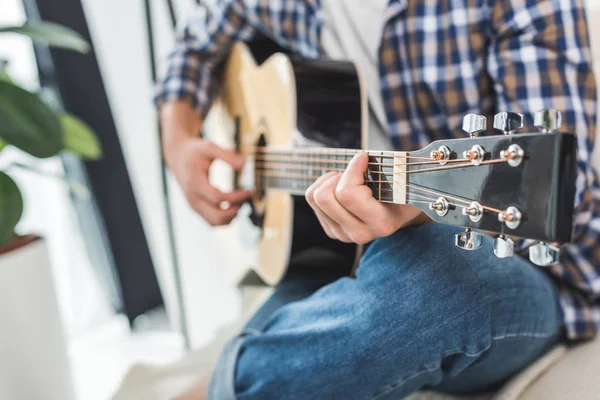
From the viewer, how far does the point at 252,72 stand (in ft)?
3.30

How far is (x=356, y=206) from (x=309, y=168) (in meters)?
0.21

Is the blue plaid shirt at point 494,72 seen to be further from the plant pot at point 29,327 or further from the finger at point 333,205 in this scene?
the plant pot at point 29,327

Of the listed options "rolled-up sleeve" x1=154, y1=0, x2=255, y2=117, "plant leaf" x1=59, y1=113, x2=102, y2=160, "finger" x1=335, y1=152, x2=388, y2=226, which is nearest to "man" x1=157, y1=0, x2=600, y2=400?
"finger" x1=335, y1=152, x2=388, y2=226

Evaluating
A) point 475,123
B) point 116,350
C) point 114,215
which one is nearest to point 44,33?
point 475,123

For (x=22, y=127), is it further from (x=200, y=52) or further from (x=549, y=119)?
(x=549, y=119)

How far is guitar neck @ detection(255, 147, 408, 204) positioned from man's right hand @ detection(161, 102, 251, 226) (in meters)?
0.06

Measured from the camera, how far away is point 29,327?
0.96 m

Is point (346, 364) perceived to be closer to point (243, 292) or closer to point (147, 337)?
point (243, 292)

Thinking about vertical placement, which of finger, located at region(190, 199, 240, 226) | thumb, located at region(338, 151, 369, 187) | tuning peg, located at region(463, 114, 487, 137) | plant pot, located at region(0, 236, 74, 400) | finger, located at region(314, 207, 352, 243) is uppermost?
tuning peg, located at region(463, 114, 487, 137)

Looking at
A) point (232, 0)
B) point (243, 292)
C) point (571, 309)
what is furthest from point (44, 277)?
point (571, 309)

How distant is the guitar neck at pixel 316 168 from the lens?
0.51 m

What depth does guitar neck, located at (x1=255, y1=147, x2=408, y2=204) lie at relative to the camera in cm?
51

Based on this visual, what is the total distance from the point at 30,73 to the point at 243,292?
86cm

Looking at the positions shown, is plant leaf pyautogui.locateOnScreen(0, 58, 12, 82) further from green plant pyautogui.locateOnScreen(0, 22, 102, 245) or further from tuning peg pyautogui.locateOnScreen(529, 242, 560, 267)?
tuning peg pyautogui.locateOnScreen(529, 242, 560, 267)
